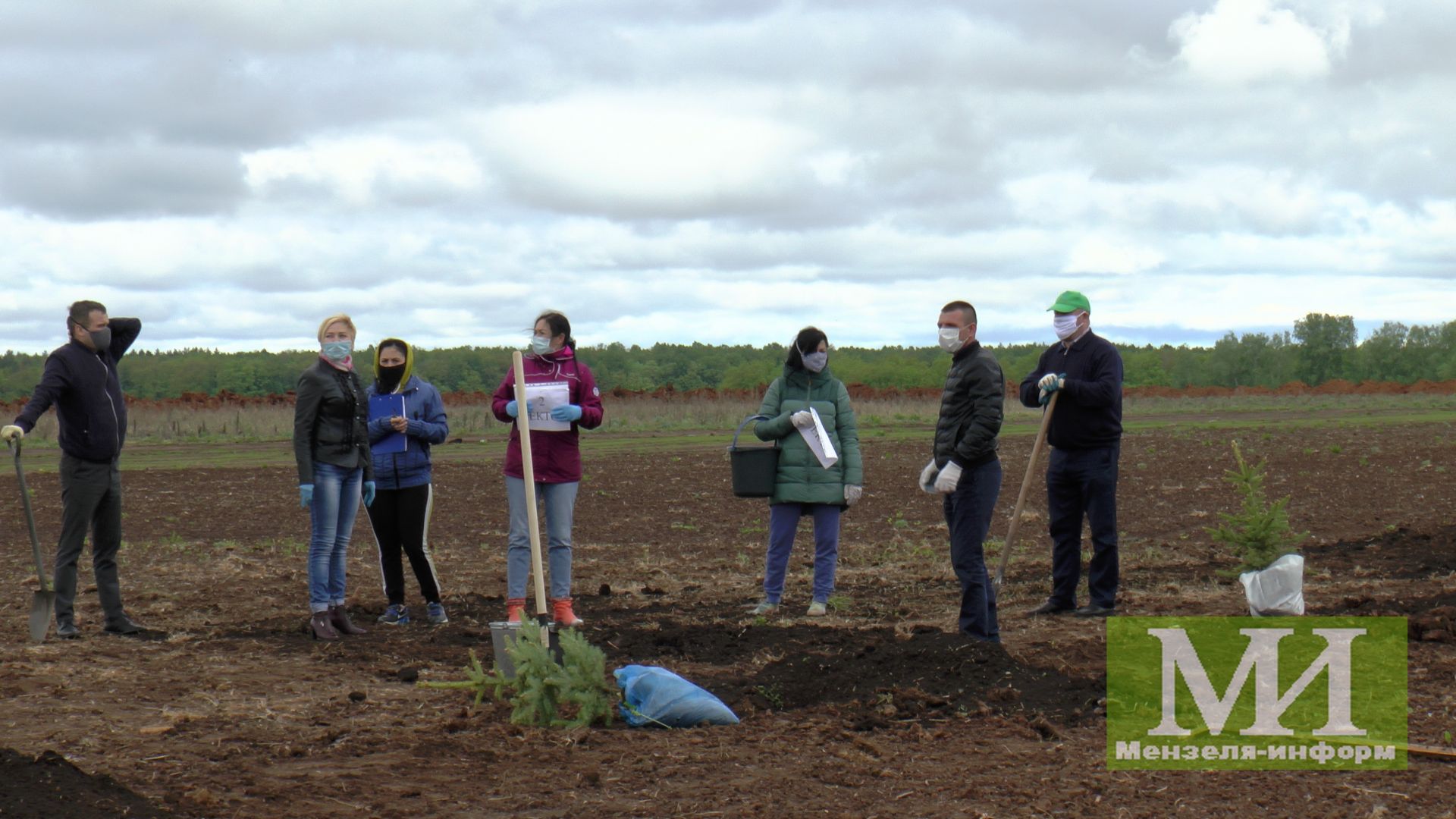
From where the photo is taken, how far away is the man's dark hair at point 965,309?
7523mm

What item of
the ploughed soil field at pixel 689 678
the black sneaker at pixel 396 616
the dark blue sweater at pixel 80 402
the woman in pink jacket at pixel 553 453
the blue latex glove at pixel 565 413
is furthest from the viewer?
the black sneaker at pixel 396 616

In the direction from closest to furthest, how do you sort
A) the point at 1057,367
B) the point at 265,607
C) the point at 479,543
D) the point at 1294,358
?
the point at 1057,367, the point at 265,607, the point at 479,543, the point at 1294,358

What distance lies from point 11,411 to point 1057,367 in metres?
36.1

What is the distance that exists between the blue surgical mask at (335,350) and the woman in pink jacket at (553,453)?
41.7 inches

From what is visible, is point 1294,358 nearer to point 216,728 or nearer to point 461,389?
point 461,389

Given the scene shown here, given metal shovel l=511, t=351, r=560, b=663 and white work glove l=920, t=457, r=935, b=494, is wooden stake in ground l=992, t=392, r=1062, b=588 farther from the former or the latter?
metal shovel l=511, t=351, r=560, b=663

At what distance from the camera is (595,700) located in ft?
19.8

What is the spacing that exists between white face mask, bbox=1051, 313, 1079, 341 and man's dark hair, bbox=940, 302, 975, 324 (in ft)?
4.52

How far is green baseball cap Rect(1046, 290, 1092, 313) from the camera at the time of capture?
872cm

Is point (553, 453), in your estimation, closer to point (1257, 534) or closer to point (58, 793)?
point (58, 793)

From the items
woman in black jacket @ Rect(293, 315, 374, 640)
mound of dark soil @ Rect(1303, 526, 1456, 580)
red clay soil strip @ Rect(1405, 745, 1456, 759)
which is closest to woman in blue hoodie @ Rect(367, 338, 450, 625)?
woman in black jacket @ Rect(293, 315, 374, 640)

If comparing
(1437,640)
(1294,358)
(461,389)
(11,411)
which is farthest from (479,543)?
(1294,358)

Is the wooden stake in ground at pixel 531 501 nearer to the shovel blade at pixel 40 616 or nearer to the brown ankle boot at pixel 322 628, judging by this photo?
the brown ankle boot at pixel 322 628

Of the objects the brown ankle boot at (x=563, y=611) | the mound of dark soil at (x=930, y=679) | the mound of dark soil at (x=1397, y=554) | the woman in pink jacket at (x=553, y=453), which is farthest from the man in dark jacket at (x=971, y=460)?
the mound of dark soil at (x=1397, y=554)
